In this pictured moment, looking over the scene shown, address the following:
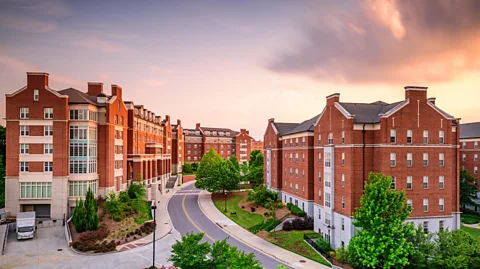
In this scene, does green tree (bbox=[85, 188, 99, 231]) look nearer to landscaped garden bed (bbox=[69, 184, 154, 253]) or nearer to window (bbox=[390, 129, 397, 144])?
landscaped garden bed (bbox=[69, 184, 154, 253])

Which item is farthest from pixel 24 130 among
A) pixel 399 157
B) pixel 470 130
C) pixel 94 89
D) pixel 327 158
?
pixel 470 130

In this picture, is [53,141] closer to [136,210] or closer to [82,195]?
[82,195]

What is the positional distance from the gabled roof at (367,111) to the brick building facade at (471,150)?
40.6 metres

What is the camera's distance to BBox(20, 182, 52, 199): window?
37938mm

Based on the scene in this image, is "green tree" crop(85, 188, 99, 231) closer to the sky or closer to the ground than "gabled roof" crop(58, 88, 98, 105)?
closer to the ground

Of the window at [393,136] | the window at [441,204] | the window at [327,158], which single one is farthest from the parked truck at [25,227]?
the window at [441,204]

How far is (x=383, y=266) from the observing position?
2553 centimetres

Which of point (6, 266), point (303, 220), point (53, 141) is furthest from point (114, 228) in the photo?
point (303, 220)

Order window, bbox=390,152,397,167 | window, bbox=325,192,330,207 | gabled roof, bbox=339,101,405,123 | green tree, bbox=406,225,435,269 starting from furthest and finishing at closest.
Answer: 1. window, bbox=325,192,330,207
2. gabled roof, bbox=339,101,405,123
3. window, bbox=390,152,397,167
4. green tree, bbox=406,225,435,269

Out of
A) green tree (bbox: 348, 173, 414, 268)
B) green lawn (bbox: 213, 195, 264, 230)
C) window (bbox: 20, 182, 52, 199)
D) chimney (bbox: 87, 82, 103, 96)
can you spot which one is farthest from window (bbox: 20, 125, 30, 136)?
green tree (bbox: 348, 173, 414, 268)

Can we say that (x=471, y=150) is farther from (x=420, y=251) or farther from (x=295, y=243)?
(x=295, y=243)

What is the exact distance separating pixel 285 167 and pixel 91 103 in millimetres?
30202

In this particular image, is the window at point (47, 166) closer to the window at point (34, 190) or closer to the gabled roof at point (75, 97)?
the window at point (34, 190)

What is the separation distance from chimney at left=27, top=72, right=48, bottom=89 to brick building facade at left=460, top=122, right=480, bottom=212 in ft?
242
